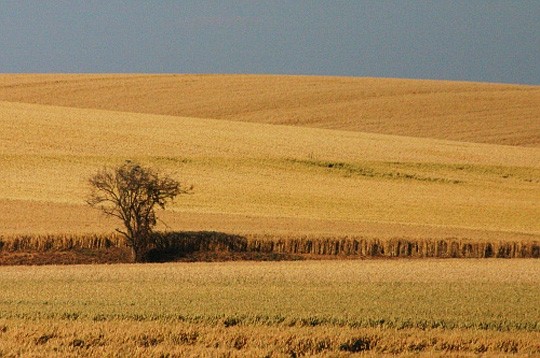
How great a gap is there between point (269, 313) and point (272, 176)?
25690mm

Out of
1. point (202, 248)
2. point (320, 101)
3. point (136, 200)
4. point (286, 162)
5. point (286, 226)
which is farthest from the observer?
point (320, 101)

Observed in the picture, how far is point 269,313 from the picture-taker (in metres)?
13.8

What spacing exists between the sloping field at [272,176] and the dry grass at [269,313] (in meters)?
8.27

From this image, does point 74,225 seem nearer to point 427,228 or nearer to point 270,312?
A: point 427,228

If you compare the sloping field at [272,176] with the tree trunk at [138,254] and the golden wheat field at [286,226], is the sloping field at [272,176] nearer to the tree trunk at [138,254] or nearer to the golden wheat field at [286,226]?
the golden wheat field at [286,226]

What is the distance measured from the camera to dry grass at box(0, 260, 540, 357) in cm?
1208

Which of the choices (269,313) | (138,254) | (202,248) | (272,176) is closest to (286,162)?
(272,176)

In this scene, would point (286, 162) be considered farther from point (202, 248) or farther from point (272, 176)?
point (202, 248)

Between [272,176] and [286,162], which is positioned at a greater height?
[286,162]

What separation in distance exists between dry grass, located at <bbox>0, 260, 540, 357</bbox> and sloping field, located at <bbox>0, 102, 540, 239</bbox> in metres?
8.27

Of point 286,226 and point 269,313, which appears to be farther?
point 286,226

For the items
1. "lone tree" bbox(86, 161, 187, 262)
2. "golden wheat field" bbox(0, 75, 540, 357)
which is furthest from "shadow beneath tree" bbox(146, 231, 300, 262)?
"lone tree" bbox(86, 161, 187, 262)

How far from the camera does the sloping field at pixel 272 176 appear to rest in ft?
97.2

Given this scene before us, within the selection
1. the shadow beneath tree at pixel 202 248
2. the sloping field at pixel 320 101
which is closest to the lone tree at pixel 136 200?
the shadow beneath tree at pixel 202 248
